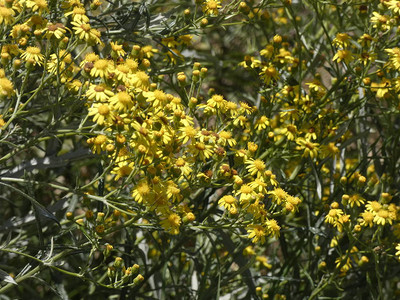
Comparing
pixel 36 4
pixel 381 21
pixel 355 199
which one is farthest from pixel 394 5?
pixel 36 4

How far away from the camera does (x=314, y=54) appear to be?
3.08 metres

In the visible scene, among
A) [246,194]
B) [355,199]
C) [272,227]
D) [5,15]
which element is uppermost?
[5,15]

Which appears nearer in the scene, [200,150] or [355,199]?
[200,150]

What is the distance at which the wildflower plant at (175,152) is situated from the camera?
1.88m

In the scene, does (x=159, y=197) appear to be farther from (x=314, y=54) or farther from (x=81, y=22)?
(x=314, y=54)

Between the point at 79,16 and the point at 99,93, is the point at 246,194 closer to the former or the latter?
the point at 99,93

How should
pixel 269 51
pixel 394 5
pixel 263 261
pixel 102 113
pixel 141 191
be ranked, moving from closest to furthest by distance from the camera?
pixel 102 113 < pixel 141 191 < pixel 394 5 < pixel 269 51 < pixel 263 261

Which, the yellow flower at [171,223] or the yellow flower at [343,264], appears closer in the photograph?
the yellow flower at [171,223]

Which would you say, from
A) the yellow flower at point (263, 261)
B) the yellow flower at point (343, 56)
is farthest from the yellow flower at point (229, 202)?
the yellow flower at point (263, 261)

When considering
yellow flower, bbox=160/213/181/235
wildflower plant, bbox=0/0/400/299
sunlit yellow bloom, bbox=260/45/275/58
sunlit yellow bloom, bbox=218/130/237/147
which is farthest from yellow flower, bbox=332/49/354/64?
yellow flower, bbox=160/213/181/235

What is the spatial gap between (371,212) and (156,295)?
1016 mm

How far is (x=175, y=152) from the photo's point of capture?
1.98 m

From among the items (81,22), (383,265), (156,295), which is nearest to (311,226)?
(383,265)

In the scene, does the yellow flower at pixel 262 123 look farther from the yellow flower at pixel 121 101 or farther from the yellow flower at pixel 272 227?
the yellow flower at pixel 121 101
